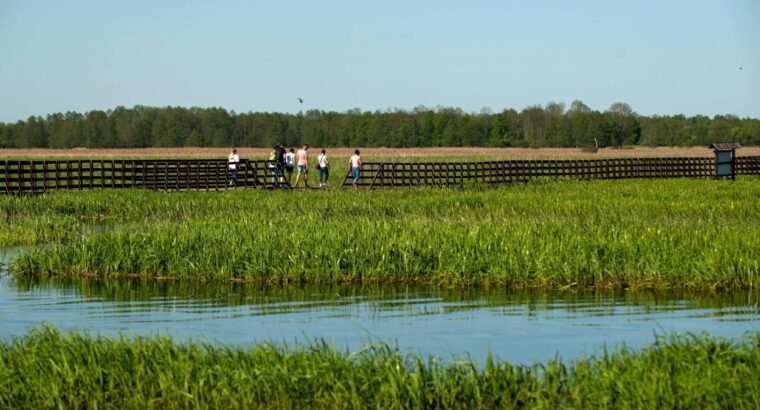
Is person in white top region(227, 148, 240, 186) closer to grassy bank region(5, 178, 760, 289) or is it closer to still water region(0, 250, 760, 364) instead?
grassy bank region(5, 178, 760, 289)

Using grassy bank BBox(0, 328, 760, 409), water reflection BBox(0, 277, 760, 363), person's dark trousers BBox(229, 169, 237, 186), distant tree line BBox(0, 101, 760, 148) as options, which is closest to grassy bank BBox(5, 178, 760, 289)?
water reflection BBox(0, 277, 760, 363)

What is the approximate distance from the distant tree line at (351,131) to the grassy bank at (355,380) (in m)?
126

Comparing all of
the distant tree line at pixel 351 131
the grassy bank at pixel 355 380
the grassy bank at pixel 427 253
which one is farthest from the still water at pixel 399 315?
the distant tree line at pixel 351 131

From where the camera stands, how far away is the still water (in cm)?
1316

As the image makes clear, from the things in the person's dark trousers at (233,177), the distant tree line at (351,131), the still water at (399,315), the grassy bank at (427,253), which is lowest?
the still water at (399,315)

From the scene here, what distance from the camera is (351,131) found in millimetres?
148000

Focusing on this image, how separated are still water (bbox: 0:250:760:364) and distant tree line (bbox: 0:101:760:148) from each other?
393 feet

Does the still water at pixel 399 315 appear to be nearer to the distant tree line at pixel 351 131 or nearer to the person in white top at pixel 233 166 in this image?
the person in white top at pixel 233 166

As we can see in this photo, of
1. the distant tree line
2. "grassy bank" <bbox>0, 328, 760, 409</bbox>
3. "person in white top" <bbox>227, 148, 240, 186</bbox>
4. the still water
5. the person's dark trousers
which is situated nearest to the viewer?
"grassy bank" <bbox>0, 328, 760, 409</bbox>

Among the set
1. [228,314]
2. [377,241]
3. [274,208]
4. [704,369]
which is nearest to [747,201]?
[274,208]

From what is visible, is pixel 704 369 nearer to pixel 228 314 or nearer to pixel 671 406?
pixel 671 406

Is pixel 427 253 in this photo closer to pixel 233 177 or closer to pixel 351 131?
pixel 233 177

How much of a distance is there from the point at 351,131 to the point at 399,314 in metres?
133

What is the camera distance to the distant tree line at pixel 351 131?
138m
